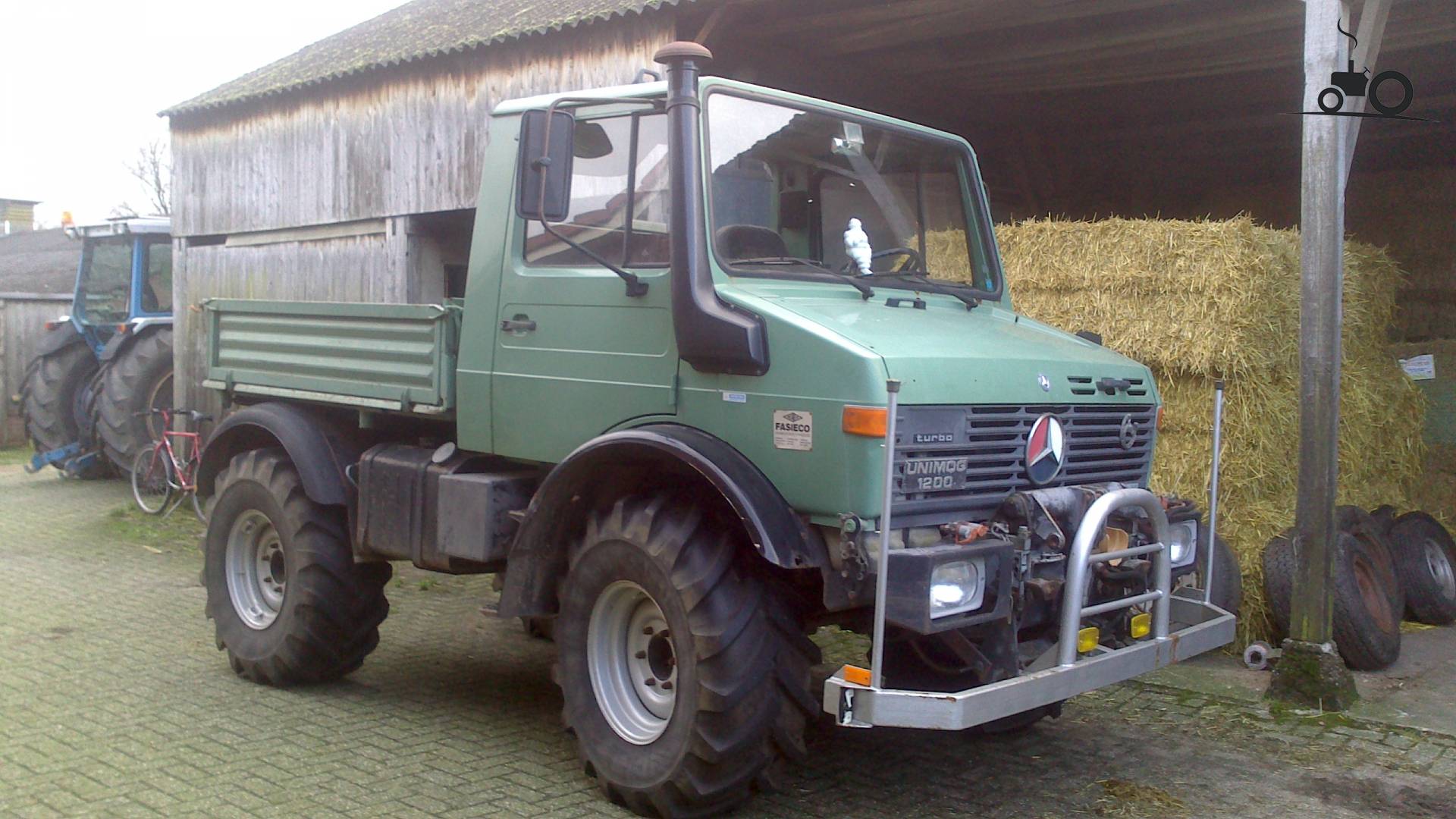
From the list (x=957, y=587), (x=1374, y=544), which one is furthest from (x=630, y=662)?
(x=1374, y=544)

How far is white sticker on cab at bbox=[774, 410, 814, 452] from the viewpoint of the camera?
4.23m

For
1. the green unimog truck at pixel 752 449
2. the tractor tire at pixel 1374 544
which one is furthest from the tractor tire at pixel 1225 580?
the green unimog truck at pixel 752 449

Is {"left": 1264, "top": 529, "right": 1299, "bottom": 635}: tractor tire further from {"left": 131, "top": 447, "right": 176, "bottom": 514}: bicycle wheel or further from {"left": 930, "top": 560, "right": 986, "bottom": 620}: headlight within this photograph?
{"left": 131, "top": 447, "right": 176, "bottom": 514}: bicycle wheel

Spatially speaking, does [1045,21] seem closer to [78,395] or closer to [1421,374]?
[1421,374]

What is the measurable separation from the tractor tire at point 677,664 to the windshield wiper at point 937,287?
1324mm

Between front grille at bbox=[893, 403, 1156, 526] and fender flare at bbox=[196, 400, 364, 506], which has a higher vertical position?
front grille at bbox=[893, 403, 1156, 526]

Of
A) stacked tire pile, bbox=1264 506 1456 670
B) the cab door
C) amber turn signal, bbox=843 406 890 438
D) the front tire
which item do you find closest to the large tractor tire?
the front tire

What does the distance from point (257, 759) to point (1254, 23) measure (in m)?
7.39

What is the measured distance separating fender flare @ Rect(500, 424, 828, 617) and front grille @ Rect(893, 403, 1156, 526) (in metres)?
0.38

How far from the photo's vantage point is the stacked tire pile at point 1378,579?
22.0ft

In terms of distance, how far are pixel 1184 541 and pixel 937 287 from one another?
4.52 ft

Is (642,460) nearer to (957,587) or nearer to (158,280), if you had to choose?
(957,587)

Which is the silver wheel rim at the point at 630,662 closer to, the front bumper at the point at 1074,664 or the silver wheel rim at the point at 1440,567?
the front bumper at the point at 1074,664

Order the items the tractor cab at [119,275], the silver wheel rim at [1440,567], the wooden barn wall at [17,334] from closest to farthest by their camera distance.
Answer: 1. the silver wheel rim at [1440,567]
2. the tractor cab at [119,275]
3. the wooden barn wall at [17,334]
